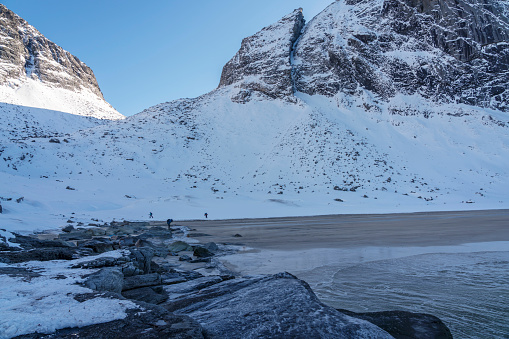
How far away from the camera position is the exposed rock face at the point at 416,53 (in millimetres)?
55562

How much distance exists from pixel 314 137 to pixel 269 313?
1733 inches

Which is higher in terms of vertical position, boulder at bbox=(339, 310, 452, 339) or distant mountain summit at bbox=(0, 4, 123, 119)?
distant mountain summit at bbox=(0, 4, 123, 119)

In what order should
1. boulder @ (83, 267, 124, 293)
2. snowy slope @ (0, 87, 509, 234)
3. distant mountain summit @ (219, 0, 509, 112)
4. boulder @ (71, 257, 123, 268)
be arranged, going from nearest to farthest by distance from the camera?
boulder @ (83, 267, 124, 293), boulder @ (71, 257, 123, 268), snowy slope @ (0, 87, 509, 234), distant mountain summit @ (219, 0, 509, 112)

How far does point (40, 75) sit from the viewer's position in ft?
243

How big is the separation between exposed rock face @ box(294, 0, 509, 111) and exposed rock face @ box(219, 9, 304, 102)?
3.71 m

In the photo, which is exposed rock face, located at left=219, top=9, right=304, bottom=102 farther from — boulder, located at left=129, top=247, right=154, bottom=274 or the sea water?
boulder, located at left=129, top=247, right=154, bottom=274

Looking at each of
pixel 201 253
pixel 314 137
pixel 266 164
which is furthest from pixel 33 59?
pixel 201 253

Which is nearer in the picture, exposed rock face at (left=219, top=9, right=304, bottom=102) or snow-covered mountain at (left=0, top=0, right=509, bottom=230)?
snow-covered mountain at (left=0, top=0, right=509, bottom=230)

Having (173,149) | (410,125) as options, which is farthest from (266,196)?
(410,125)

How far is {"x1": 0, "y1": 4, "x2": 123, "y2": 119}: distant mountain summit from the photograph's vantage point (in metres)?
65.9

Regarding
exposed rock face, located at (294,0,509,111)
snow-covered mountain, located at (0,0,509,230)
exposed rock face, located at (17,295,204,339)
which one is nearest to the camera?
exposed rock face, located at (17,295,204,339)

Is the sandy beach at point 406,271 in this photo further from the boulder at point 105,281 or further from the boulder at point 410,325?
the boulder at point 105,281

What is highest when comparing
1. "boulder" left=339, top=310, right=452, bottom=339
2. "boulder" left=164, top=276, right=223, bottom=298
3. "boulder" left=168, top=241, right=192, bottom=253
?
"boulder" left=164, top=276, right=223, bottom=298

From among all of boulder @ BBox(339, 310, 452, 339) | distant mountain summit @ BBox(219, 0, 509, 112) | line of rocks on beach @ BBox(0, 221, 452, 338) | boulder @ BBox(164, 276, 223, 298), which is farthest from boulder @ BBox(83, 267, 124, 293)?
distant mountain summit @ BBox(219, 0, 509, 112)
